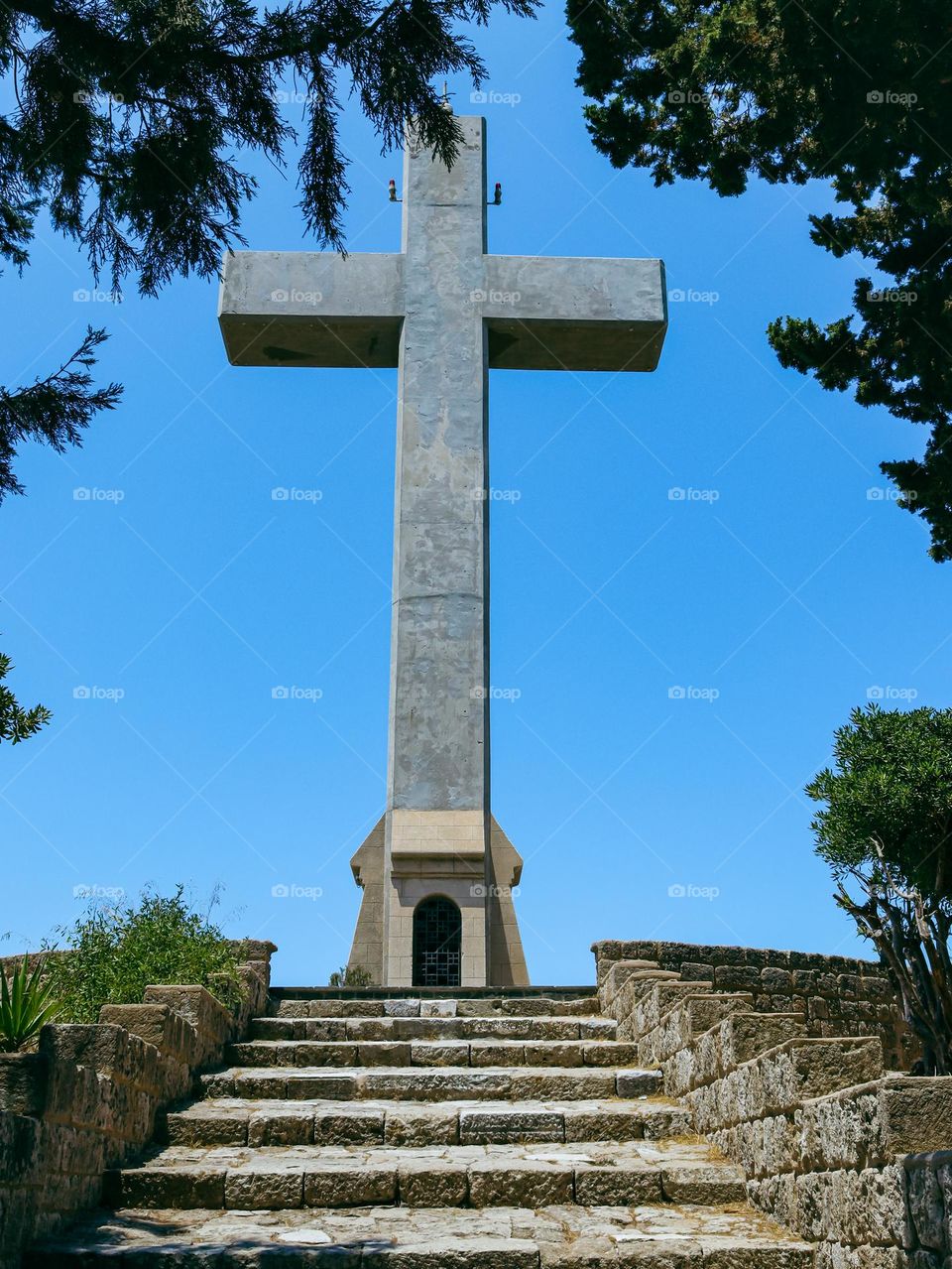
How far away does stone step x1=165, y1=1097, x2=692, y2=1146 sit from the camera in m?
6.19

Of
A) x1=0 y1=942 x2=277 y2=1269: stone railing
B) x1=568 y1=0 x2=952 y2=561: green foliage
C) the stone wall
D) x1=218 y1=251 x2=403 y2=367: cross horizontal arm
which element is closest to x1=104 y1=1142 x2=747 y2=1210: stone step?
x1=0 y1=942 x2=277 y2=1269: stone railing

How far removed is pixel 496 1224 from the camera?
509 centimetres

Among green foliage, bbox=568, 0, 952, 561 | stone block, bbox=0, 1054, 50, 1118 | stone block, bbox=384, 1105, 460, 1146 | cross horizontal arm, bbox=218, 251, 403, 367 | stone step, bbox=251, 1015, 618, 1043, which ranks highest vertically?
cross horizontal arm, bbox=218, 251, 403, 367

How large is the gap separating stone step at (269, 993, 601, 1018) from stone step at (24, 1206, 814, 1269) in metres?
3.43

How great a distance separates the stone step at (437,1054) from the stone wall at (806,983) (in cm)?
202

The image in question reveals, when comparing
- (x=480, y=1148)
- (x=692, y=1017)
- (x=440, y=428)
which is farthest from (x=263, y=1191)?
(x=440, y=428)

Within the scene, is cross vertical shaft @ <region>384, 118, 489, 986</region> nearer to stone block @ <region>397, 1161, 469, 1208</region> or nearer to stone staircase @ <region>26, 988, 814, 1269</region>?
stone staircase @ <region>26, 988, 814, 1269</region>

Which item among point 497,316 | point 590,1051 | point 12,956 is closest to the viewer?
point 590,1051

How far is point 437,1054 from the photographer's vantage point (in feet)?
25.3

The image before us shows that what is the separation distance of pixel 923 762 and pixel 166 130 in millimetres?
9391

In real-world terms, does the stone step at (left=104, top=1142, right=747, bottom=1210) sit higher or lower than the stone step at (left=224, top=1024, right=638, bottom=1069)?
lower

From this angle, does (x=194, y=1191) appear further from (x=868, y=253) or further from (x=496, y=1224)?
(x=868, y=253)

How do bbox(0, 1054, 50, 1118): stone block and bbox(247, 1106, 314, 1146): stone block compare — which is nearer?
bbox(0, 1054, 50, 1118): stone block

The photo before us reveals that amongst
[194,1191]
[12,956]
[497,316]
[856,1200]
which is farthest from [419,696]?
[856,1200]
